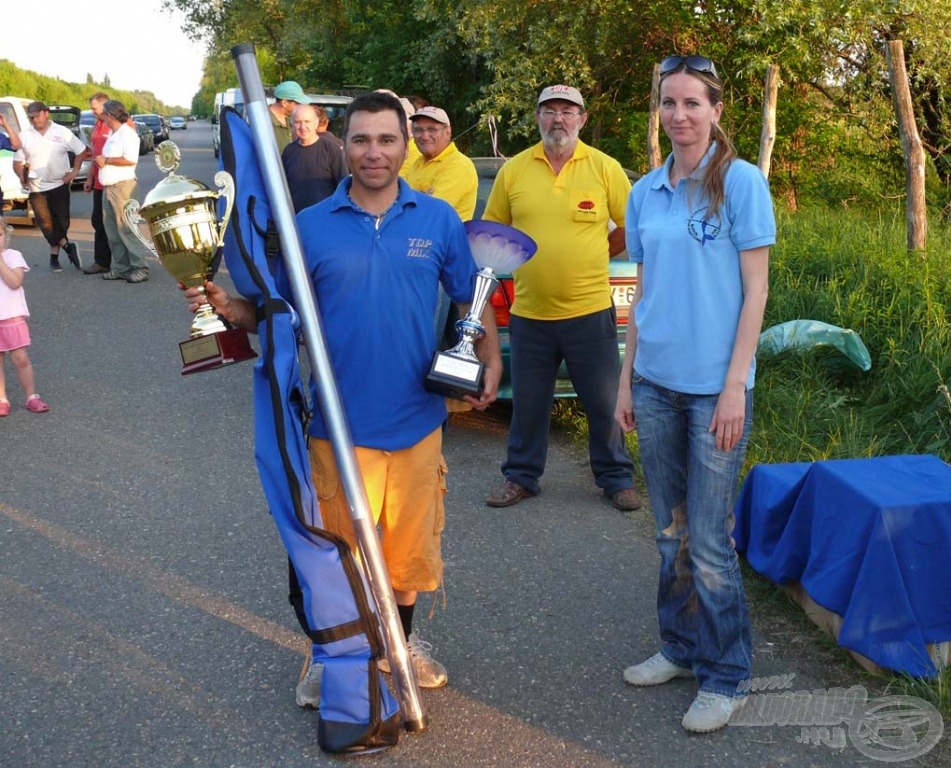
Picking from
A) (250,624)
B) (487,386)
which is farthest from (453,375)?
(250,624)

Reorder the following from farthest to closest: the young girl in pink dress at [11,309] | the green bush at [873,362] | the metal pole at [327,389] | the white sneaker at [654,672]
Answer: the young girl in pink dress at [11,309] < the green bush at [873,362] < the white sneaker at [654,672] < the metal pole at [327,389]

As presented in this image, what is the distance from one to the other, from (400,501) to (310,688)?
713 mm

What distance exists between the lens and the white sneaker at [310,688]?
3.29 meters

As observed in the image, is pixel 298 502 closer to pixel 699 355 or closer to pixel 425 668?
pixel 425 668

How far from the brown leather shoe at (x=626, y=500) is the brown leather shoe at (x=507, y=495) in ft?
1.54

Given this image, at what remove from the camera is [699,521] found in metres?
3.13

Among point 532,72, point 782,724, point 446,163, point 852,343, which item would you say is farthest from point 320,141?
point 532,72

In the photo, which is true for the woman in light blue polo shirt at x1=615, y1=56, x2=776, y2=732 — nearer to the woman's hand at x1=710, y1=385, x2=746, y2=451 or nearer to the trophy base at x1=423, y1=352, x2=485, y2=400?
the woman's hand at x1=710, y1=385, x2=746, y2=451

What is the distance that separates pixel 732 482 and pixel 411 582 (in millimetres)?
1068

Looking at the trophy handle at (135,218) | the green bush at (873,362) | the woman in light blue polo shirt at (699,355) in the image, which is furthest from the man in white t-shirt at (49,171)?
the woman in light blue polo shirt at (699,355)

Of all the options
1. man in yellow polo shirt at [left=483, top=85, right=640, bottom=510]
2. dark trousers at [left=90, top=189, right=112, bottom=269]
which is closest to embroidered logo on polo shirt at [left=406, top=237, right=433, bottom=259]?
man in yellow polo shirt at [left=483, top=85, right=640, bottom=510]

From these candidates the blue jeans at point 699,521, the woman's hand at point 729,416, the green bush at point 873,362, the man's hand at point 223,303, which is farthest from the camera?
the green bush at point 873,362

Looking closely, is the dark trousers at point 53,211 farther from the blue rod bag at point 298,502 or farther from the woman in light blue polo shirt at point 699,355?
the woman in light blue polo shirt at point 699,355

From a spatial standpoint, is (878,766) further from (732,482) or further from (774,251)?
(774,251)
